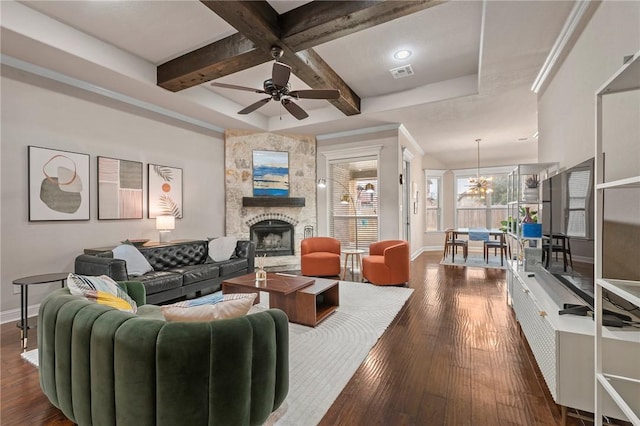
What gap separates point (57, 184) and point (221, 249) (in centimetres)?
228

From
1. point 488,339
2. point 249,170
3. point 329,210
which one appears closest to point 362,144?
point 329,210

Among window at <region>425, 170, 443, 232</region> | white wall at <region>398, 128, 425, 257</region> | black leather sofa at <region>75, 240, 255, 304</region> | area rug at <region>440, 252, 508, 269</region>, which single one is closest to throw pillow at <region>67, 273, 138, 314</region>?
black leather sofa at <region>75, 240, 255, 304</region>

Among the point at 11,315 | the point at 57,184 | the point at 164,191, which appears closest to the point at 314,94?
the point at 164,191

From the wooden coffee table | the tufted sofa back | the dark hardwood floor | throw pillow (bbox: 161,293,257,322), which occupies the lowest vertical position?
the dark hardwood floor

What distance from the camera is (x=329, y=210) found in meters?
6.39

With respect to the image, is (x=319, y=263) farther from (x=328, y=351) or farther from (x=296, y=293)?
(x=328, y=351)

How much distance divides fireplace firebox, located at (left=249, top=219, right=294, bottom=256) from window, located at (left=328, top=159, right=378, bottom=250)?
1.01 meters

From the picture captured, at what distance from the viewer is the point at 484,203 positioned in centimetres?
868

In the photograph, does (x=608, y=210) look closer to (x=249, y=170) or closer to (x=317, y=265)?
(x=317, y=265)

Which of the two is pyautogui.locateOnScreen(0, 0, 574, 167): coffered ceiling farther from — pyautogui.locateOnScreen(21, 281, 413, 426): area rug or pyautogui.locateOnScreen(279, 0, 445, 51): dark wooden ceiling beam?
pyautogui.locateOnScreen(21, 281, 413, 426): area rug

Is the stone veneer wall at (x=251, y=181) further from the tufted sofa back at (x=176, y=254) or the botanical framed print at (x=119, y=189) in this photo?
the botanical framed print at (x=119, y=189)

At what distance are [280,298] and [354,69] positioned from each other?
3347mm

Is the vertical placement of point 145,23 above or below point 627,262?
above

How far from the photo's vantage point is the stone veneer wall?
5910mm
